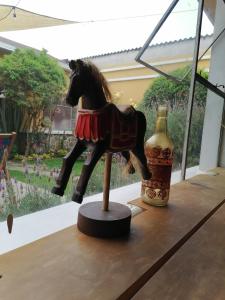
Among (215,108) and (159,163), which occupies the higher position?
(215,108)

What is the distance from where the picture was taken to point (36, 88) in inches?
22.3

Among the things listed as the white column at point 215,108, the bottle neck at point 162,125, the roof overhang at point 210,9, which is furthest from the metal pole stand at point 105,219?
the roof overhang at point 210,9

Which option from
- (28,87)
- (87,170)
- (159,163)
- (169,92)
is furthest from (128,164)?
(169,92)

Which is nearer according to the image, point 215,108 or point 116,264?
point 116,264

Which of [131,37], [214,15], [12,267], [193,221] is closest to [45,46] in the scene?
[131,37]

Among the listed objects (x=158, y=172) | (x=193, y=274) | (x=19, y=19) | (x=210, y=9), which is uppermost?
(x=210, y=9)

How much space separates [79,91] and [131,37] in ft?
1.45

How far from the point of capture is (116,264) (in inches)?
20.5

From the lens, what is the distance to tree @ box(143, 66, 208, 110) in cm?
105

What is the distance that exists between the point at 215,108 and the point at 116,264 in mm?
1441

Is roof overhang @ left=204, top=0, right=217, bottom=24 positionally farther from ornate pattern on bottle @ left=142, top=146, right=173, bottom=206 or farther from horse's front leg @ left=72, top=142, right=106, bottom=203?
horse's front leg @ left=72, top=142, right=106, bottom=203

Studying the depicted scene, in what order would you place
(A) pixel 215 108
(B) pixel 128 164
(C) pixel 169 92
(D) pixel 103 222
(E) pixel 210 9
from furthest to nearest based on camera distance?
(A) pixel 215 108 < (E) pixel 210 9 < (C) pixel 169 92 < (B) pixel 128 164 < (D) pixel 103 222

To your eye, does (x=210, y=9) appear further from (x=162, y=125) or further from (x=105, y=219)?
(x=105, y=219)

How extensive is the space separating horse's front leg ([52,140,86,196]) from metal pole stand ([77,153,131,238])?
0.09 metres
